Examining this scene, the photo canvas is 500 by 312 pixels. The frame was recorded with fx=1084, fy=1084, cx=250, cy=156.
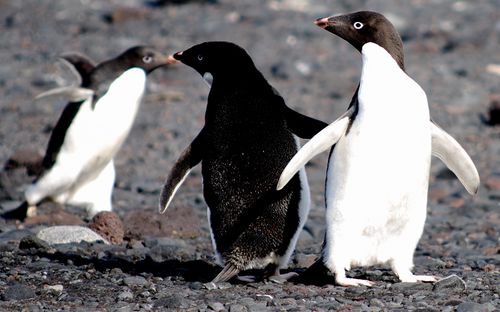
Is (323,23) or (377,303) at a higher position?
(323,23)

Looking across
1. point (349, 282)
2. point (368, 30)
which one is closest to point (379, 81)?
point (368, 30)

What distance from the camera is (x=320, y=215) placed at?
26.2 feet

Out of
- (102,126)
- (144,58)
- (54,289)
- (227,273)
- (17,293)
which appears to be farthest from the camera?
(144,58)

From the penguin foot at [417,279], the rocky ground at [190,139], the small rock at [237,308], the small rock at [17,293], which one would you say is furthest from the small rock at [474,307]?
the small rock at [17,293]

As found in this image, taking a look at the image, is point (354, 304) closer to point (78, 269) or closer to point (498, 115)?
point (78, 269)

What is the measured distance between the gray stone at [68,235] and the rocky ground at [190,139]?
16 cm

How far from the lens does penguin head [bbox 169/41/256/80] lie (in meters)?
5.51

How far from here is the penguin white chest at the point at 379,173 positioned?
4918 mm

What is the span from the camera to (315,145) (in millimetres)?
4902

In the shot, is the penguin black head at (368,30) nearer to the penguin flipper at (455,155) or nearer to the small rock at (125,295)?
the penguin flipper at (455,155)

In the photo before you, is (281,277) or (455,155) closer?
(281,277)

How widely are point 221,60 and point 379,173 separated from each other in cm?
115

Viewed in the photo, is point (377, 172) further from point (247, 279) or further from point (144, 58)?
point (144, 58)

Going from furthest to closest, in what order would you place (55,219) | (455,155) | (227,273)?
1. (55,219)
2. (455,155)
3. (227,273)
